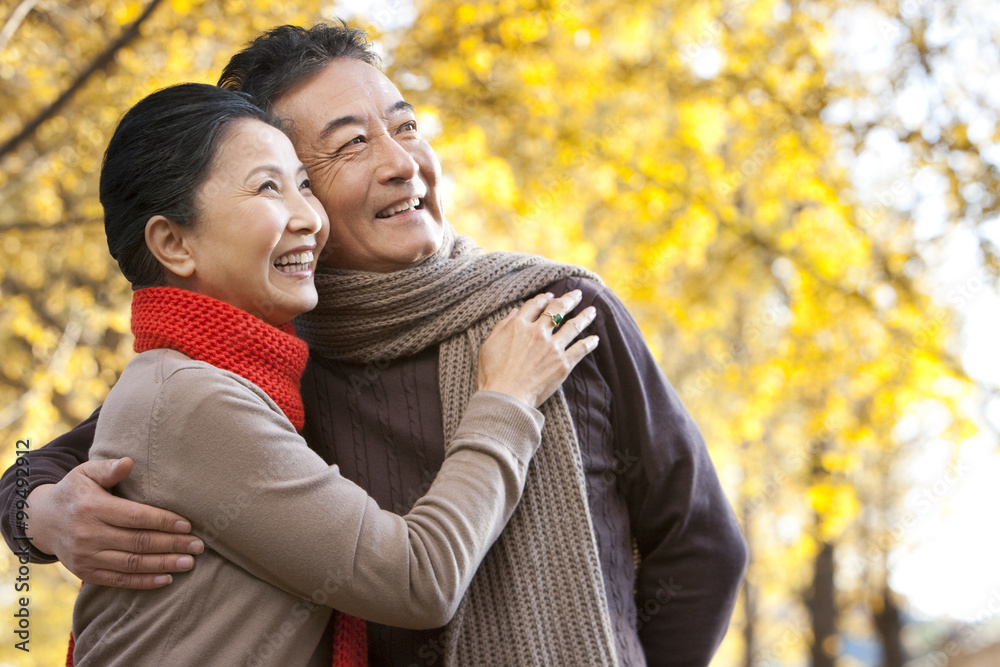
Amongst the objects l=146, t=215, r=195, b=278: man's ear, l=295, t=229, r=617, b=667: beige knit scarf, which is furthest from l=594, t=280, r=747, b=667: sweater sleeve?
l=146, t=215, r=195, b=278: man's ear

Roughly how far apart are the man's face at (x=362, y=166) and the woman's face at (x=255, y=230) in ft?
0.58

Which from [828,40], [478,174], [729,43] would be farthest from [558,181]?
[828,40]

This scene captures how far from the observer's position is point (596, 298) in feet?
5.69

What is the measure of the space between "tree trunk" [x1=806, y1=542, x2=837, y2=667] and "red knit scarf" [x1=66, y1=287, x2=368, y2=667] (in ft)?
27.1

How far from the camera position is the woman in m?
1.27

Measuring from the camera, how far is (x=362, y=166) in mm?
1721

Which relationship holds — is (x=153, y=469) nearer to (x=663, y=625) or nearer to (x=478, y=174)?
(x=663, y=625)

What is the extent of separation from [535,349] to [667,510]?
1.43 feet

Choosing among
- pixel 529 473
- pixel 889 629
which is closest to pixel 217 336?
pixel 529 473

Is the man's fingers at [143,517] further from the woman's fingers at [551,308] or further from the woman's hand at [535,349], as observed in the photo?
the woman's fingers at [551,308]

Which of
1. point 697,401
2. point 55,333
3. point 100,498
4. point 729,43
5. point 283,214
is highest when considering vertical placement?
point 729,43

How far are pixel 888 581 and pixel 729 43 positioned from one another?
21.8 ft

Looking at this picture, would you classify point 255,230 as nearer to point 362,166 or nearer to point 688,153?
point 362,166

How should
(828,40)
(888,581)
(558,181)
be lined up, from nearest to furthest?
(828,40) → (558,181) → (888,581)
